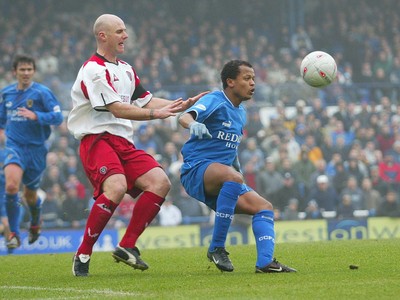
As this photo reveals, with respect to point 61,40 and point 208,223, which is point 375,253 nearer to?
point 208,223

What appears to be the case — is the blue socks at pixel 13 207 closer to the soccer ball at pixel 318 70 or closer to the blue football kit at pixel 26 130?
the blue football kit at pixel 26 130

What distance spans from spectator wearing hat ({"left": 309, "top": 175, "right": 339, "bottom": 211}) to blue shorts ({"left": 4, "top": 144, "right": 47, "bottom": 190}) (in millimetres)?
8389

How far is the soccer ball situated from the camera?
8.87 meters

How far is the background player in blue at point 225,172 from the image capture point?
774cm

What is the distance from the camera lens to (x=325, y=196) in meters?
19.4

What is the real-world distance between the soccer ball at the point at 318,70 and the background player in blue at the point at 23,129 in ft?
12.7

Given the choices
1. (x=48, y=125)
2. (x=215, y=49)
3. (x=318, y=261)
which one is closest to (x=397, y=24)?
(x=215, y=49)

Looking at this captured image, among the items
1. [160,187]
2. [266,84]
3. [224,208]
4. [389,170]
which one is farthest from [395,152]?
[224,208]

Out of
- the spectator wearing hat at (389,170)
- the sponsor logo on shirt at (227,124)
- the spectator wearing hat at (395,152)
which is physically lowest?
the spectator wearing hat at (389,170)

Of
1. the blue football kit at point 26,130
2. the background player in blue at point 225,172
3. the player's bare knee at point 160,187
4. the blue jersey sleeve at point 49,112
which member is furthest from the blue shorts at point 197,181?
the blue football kit at point 26,130

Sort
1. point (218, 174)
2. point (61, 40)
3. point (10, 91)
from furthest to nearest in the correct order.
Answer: point (61, 40)
point (10, 91)
point (218, 174)

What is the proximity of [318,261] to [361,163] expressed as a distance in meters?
12.3

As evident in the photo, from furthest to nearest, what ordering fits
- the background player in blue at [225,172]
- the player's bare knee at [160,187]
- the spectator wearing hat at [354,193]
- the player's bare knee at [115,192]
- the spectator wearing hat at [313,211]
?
the spectator wearing hat at [354,193] → the spectator wearing hat at [313,211] → the player's bare knee at [160,187] → the player's bare knee at [115,192] → the background player in blue at [225,172]

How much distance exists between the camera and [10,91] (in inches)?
475
